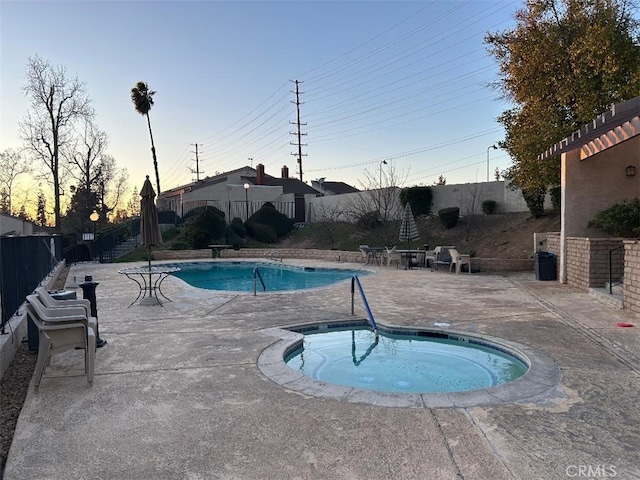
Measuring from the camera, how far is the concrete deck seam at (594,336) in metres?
4.84

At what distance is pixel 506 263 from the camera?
1437 centimetres

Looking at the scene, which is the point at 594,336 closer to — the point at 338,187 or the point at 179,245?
the point at 179,245

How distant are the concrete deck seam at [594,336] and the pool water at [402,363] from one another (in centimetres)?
108

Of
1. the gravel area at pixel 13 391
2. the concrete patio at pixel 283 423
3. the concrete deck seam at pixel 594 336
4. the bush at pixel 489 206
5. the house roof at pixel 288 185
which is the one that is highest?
the house roof at pixel 288 185

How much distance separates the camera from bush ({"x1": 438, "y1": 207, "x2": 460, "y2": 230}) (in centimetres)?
2134

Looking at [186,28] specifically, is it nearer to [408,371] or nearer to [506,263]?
[408,371]

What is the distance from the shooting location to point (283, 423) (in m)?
3.44

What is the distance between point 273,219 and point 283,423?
79.5 ft

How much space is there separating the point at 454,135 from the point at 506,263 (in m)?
17.9

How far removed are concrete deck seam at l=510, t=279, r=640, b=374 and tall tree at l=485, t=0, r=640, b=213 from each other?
732 centimetres

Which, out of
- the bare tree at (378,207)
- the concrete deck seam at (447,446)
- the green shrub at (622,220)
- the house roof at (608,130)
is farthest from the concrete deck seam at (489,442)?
the bare tree at (378,207)

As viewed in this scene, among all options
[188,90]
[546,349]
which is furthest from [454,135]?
[546,349]

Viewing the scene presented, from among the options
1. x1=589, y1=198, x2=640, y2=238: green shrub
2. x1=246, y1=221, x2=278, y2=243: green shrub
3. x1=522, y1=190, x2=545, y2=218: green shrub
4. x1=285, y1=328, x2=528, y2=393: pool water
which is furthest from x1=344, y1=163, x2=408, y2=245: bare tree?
x1=285, y1=328, x2=528, y2=393: pool water

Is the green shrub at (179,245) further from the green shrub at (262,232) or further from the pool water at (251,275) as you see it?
the green shrub at (262,232)
